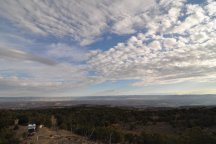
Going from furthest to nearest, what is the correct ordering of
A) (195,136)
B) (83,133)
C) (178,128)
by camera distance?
(178,128)
(83,133)
(195,136)

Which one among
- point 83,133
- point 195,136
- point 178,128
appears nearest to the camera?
point 195,136

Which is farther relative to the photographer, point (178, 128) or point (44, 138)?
point (178, 128)

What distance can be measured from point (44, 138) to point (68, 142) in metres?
2.17

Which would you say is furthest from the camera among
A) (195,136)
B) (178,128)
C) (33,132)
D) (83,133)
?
(178,128)

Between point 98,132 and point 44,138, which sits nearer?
point 44,138

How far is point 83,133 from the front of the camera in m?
19.8

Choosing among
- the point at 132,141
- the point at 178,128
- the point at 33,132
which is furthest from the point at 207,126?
the point at 33,132

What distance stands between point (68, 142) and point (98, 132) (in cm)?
322

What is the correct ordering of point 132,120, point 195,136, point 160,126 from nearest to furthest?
point 195,136, point 160,126, point 132,120

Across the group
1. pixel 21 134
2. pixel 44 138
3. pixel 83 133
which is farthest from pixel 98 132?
pixel 21 134

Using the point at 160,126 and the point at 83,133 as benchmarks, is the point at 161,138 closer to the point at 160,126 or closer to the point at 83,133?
the point at 83,133

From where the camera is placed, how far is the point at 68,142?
15.8 meters

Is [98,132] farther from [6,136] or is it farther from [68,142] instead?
[6,136]

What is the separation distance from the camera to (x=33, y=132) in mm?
17766
